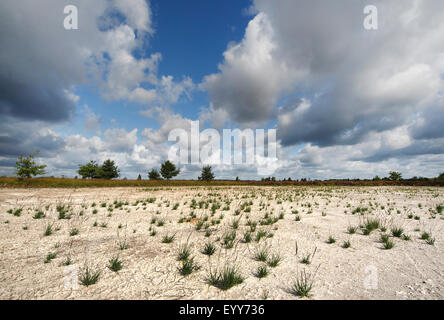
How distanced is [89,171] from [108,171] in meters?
5.91

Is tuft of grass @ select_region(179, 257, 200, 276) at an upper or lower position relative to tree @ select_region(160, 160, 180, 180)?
lower

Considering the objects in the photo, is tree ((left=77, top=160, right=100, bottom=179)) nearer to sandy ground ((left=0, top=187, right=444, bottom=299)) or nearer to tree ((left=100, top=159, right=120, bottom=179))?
tree ((left=100, top=159, right=120, bottom=179))

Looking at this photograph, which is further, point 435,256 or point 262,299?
point 435,256

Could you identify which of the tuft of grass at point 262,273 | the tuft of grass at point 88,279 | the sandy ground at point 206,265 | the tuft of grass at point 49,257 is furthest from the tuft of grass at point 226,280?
the tuft of grass at point 49,257

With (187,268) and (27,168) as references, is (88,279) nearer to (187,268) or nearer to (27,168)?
(187,268)

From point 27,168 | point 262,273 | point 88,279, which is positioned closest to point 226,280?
point 262,273

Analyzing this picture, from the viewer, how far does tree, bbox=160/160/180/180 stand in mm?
74688

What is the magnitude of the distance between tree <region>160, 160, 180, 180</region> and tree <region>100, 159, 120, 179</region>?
52.3 ft

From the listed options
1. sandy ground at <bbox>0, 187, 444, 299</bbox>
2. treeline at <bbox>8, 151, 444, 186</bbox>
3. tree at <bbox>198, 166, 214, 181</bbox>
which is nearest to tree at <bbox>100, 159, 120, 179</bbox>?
treeline at <bbox>8, 151, 444, 186</bbox>

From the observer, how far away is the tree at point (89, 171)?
2343 inches

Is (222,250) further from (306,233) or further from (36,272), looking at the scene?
(36,272)
